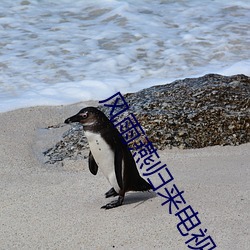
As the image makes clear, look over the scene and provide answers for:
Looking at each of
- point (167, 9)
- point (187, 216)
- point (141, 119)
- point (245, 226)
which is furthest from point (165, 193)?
point (167, 9)

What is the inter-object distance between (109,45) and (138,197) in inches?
197

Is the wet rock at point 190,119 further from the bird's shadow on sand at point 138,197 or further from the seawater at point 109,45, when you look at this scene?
the seawater at point 109,45

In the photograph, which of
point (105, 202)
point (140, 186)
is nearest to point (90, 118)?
point (140, 186)

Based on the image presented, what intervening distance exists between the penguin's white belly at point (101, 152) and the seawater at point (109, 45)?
9.39ft

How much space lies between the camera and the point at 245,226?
3227mm

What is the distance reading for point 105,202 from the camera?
3.68m

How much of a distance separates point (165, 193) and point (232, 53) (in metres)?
4.53

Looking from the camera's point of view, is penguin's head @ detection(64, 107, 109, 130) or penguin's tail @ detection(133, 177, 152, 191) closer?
penguin's head @ detection(64, 107, 109, 130)

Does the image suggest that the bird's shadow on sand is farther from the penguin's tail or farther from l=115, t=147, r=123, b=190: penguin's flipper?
l=115, t=147, r=123, b=190: penguin's flipper

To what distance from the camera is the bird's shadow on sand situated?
362cm

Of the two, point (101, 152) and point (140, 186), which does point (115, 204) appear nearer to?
point (140, 186)

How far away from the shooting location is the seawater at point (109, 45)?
6922mm

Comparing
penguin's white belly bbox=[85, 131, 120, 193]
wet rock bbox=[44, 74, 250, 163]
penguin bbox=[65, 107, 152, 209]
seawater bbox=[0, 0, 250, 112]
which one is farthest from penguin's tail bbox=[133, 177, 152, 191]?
seawater bbox=[0, 0, 250, 112]

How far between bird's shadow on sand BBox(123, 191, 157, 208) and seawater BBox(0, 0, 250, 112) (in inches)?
101
